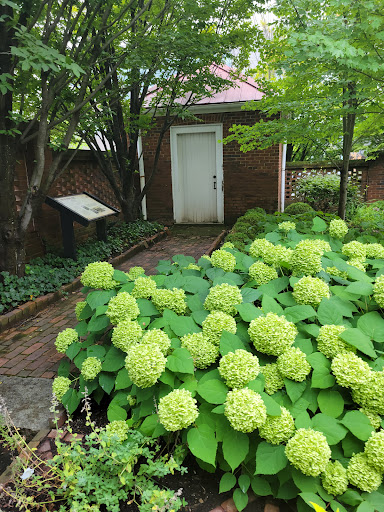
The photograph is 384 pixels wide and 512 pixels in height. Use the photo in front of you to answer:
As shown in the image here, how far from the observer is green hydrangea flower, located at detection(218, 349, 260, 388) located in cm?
179

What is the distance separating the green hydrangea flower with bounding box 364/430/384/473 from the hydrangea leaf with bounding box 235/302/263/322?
83 centimetres

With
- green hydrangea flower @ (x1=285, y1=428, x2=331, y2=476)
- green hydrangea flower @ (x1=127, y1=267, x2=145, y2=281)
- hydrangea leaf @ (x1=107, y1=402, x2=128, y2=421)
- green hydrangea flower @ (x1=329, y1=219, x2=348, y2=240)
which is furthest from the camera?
→ green hydrangea flower @ (x1=329, y1=219, x2=348, y2=240)

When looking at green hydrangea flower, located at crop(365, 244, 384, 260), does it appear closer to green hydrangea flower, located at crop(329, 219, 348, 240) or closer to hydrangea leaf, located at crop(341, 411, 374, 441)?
green hydrangea flower, located at crop(329, 219, 348, 240)

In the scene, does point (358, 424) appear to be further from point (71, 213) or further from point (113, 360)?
point (71, 213)

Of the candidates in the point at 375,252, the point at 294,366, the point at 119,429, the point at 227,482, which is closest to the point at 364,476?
the point at 294,366

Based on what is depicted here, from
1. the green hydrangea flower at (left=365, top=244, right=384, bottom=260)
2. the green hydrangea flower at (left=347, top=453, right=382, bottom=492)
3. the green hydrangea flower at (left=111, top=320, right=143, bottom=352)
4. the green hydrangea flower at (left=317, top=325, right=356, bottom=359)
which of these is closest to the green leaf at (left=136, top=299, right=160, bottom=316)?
the green hydrangea flower at (left=111, top=320, right=143, bottom=352)

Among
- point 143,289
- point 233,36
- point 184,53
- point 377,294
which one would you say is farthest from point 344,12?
point 143,289

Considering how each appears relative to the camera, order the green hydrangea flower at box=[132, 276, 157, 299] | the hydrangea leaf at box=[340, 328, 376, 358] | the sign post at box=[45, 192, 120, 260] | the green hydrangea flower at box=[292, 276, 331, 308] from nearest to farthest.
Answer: the hydrangea leaf at box=[340, 328, 376, 358] → the green hydrangea flower at box=[292, 276, 331, 308] → the green hydrangea flower at box=[132, 276, 157, 299] → the sign post at box=[45, 192, 120, 260]

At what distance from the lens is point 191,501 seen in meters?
1.83

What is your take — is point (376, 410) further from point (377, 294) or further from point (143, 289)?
point (143, 289)

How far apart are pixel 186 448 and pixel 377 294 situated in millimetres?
1450

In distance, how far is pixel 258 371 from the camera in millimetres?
1838

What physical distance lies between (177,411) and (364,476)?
88cm

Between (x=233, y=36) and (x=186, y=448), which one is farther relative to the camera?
(x=233, y=36)
